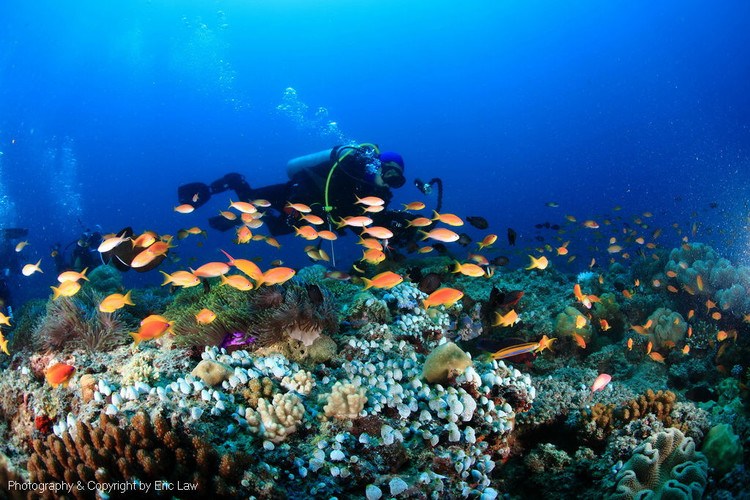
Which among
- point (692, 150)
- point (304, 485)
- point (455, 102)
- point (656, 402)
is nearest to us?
point (304, 485)

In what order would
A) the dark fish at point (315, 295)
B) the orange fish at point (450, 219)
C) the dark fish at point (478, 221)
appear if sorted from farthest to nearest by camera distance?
the dark fish at point (478, 221) → the orange fish at point (450, 219) → the dark fish at point (315, 295)

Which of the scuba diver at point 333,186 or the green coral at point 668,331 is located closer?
the scuba diver at point 333,186

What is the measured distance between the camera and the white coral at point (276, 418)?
320 centimetres

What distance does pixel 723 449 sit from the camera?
4188mm

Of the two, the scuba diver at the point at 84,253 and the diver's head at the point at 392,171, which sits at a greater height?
the diver's head at the point at 392,171

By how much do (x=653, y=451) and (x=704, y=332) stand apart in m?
7.13

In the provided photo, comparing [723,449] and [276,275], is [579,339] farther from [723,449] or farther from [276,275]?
[276,275]

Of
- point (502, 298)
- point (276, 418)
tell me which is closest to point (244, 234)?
point (276, 418)

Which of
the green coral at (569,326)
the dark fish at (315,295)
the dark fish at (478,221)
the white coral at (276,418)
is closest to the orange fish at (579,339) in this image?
the green coral at (569,326)

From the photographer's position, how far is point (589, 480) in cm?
394

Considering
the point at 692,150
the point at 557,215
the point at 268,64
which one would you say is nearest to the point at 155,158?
the point at 268,64

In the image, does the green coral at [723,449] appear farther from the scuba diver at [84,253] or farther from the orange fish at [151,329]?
the scuba diver at [84,253]

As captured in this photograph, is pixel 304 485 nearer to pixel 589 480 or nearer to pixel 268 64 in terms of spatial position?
pixel 589 480

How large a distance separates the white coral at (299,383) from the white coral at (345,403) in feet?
1.77
